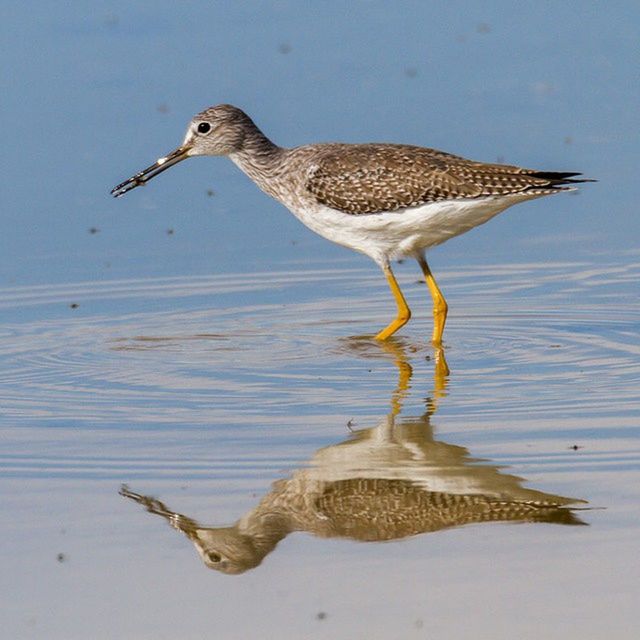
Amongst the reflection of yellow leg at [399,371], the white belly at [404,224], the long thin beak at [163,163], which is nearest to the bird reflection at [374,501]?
the reflection of yellow leg at [399,371]

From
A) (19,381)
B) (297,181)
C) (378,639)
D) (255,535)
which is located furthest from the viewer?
(297,181)

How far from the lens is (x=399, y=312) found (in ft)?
44.9

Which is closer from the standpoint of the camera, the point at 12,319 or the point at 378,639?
the point at 378,639

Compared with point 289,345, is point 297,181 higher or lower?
higher

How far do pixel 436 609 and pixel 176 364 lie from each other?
587 centimetres

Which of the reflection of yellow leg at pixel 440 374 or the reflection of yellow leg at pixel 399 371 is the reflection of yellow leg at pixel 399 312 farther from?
the reflection of yellow leg at pixel 440 374

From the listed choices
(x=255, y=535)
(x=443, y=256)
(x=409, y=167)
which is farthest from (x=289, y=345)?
(x=255, y=535)

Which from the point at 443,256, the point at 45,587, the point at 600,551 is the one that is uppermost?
the point at 443,256

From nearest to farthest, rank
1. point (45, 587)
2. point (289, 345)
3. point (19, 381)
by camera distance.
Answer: point (45, 587)
point (19, 381)
point (289, 345)

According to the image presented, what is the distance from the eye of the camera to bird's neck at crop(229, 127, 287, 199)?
1424cm

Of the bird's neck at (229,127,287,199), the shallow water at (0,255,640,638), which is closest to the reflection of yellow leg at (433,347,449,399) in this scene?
the shallow water at (0,255,640,638)

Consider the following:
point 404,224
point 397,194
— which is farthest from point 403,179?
point 404,224

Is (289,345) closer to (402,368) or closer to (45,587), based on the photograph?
(402,368)

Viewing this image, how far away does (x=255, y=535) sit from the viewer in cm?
777
